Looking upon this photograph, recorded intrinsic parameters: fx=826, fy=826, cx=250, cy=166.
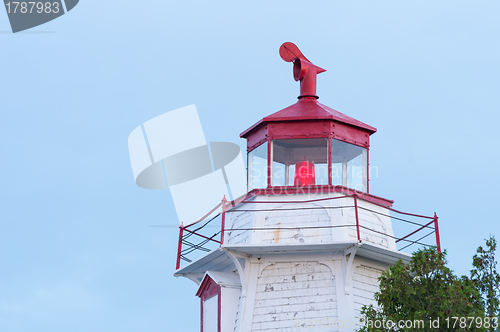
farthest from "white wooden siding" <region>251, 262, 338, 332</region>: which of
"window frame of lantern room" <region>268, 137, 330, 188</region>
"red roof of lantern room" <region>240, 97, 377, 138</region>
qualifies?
"red roof of lantern room" <region>240, 97, 377, 138</region>

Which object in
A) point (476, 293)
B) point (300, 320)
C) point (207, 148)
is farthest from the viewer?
point (207, 148)

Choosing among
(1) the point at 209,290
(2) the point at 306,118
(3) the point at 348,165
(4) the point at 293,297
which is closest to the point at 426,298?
(4) the point at 293,297

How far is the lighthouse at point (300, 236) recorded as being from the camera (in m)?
17.4

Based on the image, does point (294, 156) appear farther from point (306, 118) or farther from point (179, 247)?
point (179, 247)

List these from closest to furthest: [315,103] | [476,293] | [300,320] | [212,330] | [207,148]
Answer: [476,293] < [300,320] < [212,330] < [315,103] < [207,148]

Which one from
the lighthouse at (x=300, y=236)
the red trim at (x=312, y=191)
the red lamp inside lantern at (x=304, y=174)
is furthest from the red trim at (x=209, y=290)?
the red lamp inside lantern at (x=304, y=174)

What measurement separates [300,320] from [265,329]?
780 mm

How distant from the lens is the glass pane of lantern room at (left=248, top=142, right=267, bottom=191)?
1922 centimetres

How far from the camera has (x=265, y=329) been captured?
17406mm

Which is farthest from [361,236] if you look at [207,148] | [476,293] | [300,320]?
[207,148]

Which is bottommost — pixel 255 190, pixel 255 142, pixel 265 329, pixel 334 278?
pixel 265 329

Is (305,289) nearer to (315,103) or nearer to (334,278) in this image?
(334,278)

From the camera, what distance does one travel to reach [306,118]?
1878 cm

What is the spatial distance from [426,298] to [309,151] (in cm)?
524
